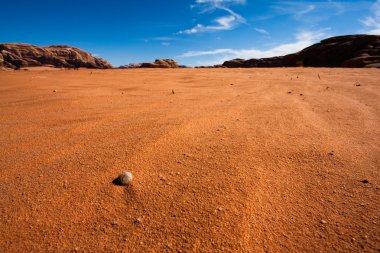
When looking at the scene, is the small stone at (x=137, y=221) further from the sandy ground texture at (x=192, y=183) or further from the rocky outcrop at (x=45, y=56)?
the rocky outcrop at (x=45, y=56)

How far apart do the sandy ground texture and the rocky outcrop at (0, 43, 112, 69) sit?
54644 millimetres

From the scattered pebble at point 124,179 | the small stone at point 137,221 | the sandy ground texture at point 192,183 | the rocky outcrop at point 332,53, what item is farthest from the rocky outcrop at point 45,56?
the small stone at point 137,221

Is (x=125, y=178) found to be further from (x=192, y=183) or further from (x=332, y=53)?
(x=332, y=53)

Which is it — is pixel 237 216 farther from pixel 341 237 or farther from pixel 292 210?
pixel 341 237

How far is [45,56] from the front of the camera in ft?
177

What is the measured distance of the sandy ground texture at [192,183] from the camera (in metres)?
0.86

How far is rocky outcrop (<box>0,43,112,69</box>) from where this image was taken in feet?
160

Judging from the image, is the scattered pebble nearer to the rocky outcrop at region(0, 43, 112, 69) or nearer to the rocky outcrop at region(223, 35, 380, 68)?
the rocky outcrop at region(223, 35, 380, 68)

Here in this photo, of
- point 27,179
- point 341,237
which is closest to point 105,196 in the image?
point 27,179

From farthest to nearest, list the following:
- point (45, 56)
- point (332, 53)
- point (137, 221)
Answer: point (45, 56)
point (332, 53)
point (137, 221)

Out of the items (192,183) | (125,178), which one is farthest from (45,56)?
(192,183)

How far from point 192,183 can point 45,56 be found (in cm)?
6503

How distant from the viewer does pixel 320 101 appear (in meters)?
2.85

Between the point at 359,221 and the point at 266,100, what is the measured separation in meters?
2.18
